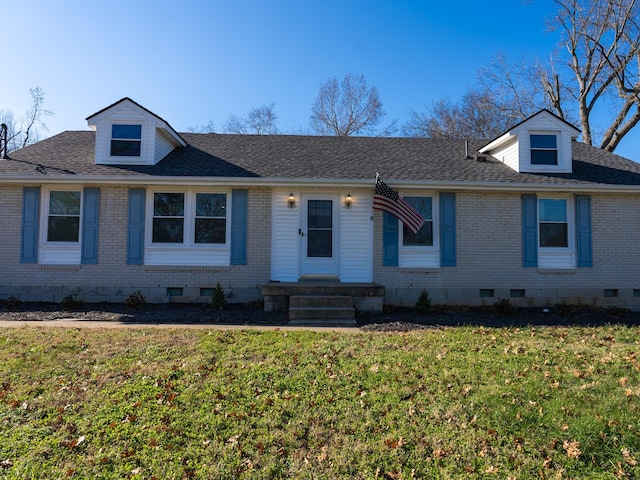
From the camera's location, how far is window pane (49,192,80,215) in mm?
9664

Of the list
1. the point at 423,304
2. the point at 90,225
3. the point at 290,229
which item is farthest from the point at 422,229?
the point at 90,225

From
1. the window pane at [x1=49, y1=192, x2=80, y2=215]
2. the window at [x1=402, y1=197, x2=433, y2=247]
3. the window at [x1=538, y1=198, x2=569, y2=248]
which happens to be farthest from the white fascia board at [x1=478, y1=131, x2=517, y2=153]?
the window pane at [x1=49, y1=192, x2=80, y2=215]

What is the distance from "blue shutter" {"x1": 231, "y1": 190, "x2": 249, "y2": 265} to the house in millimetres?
36

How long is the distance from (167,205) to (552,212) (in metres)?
10.1

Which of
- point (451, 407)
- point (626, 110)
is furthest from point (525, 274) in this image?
point (626, 110)

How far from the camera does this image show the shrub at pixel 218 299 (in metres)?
9.03

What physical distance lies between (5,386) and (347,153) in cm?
962

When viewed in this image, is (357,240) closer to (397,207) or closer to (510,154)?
(397,207)

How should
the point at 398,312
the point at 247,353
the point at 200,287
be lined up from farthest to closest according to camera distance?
the point at 200,287, the point at 398,312, the point at 247,353

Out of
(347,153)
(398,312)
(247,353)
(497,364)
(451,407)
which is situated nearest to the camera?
(451,407)

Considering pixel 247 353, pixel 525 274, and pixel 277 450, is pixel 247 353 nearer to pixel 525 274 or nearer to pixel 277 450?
pixel 277 450

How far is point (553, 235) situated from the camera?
33.2ft

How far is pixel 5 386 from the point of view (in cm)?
438

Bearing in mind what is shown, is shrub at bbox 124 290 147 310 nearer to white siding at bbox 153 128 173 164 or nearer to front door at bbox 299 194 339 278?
white siding at bbox 153 128 173 164
